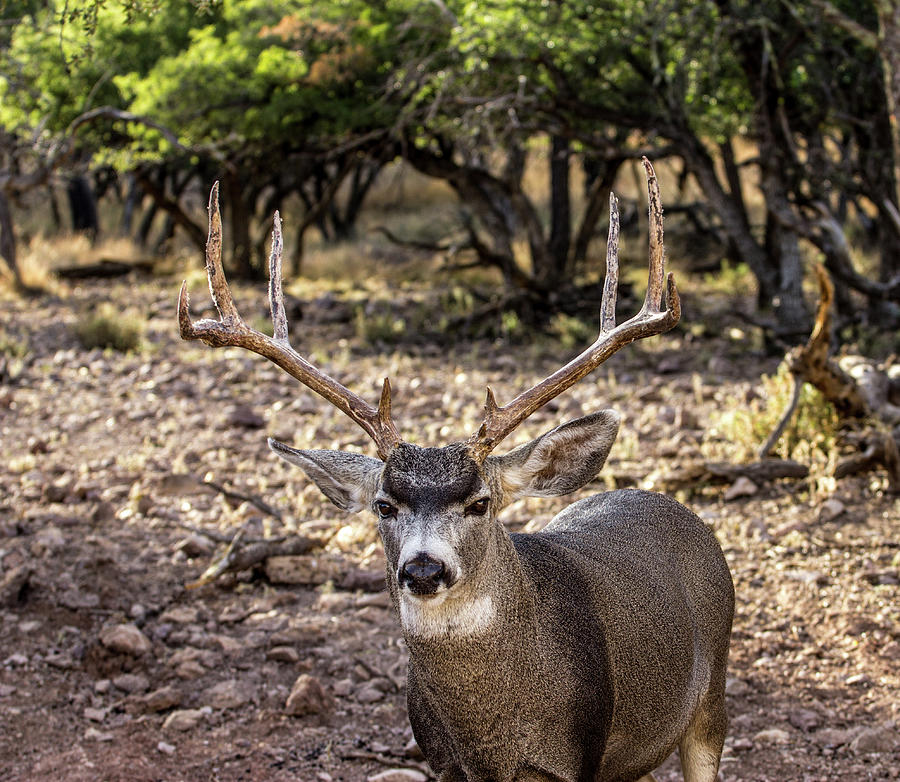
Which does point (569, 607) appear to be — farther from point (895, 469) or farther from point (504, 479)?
point (895, 469)

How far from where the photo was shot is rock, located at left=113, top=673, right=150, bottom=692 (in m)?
5.39

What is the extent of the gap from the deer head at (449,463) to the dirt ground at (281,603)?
1.48 meters

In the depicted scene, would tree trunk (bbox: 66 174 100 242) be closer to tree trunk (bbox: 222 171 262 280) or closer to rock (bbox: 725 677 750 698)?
tree trunk (bbox: 222 171 262 280)

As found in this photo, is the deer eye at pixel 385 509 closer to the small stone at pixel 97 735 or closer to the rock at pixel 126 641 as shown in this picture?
the small stone at pixel 97 735

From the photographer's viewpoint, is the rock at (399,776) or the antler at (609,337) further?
the rock at (399,776)

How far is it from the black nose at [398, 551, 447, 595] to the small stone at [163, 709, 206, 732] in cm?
230

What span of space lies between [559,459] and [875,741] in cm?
196

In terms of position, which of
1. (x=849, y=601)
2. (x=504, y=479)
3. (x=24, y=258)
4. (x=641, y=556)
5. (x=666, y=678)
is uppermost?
(x=504, y=479)

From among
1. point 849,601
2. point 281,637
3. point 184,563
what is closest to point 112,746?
point 281,637

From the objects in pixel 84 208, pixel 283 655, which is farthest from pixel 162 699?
pixel 84 208

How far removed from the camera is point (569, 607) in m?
3.77

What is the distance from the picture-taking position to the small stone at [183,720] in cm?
506

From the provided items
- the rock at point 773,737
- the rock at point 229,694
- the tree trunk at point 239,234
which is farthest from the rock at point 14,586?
the tree trunk at point 239,234

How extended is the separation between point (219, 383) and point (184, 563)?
4.66m
